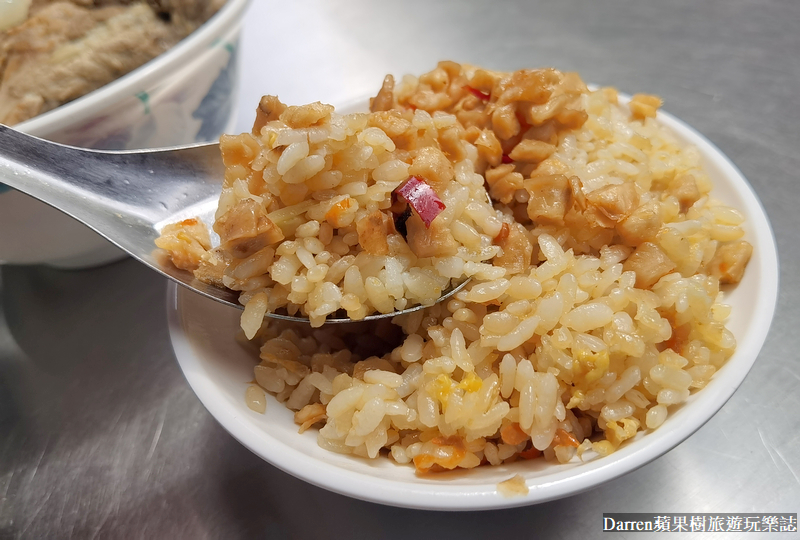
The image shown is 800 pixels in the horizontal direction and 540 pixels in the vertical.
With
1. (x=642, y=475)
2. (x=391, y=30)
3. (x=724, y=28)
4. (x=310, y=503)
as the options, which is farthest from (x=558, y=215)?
(x=724, y=28)

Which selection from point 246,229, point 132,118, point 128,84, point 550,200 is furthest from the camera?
point 132,118

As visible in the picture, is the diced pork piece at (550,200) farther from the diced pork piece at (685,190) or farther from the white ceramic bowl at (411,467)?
the white ceramic bowl at (411,467)

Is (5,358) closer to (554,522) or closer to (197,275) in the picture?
(197,275)

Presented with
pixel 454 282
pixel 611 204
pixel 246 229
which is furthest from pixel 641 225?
pixel 246 229

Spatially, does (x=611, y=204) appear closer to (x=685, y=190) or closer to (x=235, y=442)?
(x=685, y=190)

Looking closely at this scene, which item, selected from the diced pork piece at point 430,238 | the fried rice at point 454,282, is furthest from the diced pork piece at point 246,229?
the diced pork piece at point 430,238

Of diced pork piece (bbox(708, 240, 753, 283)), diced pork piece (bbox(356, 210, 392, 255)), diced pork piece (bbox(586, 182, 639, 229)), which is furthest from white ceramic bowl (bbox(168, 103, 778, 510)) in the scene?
diced pork piece (bbox(356, 210, 392, 255))

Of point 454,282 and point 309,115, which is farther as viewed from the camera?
point 454,282
